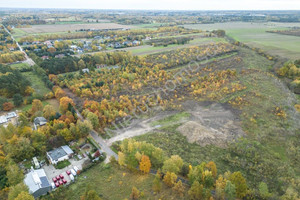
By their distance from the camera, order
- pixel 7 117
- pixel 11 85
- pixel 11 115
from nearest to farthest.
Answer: pixel 7 117 < pixel 11 115 < pixel 11 85

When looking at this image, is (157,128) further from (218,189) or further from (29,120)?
(29,120)

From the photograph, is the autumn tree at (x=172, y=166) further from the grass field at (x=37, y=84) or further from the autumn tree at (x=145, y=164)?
the grass field at (x=37, y=84)

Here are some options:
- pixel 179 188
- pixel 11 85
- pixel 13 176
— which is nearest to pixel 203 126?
pixel 179 188

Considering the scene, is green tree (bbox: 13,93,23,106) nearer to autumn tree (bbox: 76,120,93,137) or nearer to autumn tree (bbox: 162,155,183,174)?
autumn tree (bbox: 76,120,93,137)

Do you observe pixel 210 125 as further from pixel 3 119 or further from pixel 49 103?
pixel 3 119

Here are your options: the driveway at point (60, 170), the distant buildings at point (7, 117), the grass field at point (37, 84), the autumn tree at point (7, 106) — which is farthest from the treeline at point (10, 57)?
the driveway at point (60, 170)
